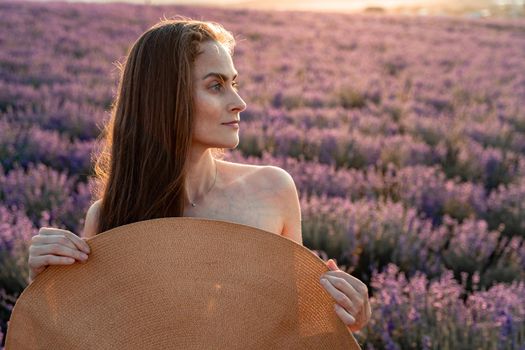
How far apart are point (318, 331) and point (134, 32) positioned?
12054mm

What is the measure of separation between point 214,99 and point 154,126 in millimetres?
173

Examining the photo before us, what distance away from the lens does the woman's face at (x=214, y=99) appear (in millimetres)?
1836

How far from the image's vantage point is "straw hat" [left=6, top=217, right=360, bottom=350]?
156cm

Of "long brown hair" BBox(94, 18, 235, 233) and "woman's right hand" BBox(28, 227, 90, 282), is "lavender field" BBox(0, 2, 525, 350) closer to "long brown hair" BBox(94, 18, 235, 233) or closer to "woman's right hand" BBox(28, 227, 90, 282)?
"long brown hair" BBox(94, 18, 235, 233)

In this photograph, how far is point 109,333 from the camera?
61.0 inches

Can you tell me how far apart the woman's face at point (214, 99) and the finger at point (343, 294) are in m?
A: 0.49

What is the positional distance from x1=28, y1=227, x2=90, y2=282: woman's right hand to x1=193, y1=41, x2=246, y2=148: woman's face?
45cm

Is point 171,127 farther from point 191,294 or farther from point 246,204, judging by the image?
point 191,294

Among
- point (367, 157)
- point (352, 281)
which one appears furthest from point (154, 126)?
point (367, 157)

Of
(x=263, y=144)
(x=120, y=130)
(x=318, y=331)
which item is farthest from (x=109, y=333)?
(x=263, y=144)

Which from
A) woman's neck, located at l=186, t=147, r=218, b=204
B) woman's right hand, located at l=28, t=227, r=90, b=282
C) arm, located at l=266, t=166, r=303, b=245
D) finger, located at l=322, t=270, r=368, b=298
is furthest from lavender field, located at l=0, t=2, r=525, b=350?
woman's right hand, located at l=28, t=227, r=90, b=282

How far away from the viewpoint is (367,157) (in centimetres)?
589

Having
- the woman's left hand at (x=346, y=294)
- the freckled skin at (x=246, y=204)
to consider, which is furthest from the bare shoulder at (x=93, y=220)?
the woman's left hand at (x=346, y=294)

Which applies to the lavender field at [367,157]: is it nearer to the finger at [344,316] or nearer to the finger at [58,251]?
the finger at [344,316]
